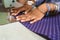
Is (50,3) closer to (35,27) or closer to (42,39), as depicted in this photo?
(35,27)

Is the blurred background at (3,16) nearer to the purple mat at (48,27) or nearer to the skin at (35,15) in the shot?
the skin at (35,15)

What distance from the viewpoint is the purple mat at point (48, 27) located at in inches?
41.4

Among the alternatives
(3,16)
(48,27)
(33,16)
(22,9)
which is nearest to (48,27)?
(48,27)

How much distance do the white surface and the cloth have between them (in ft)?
0.19

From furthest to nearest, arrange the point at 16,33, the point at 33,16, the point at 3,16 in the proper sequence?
the point at 3,16
the point at 33,16
the point at 16,33

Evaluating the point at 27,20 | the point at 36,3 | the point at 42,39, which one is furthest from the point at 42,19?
the point at 42,39

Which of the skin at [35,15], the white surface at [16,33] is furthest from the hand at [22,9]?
the white surface at [16,33]

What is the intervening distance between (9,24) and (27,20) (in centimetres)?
19

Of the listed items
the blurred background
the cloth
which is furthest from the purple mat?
the blurred background

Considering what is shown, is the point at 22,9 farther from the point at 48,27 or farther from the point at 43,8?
the point at 48,27

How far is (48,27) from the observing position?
1.16 meters

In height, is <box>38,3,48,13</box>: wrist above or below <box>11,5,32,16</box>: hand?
above

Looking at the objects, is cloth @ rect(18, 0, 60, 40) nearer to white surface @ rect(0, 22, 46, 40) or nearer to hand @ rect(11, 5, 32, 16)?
white surface @ rect(0, 22, 46, 40)

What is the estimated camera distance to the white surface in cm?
103
